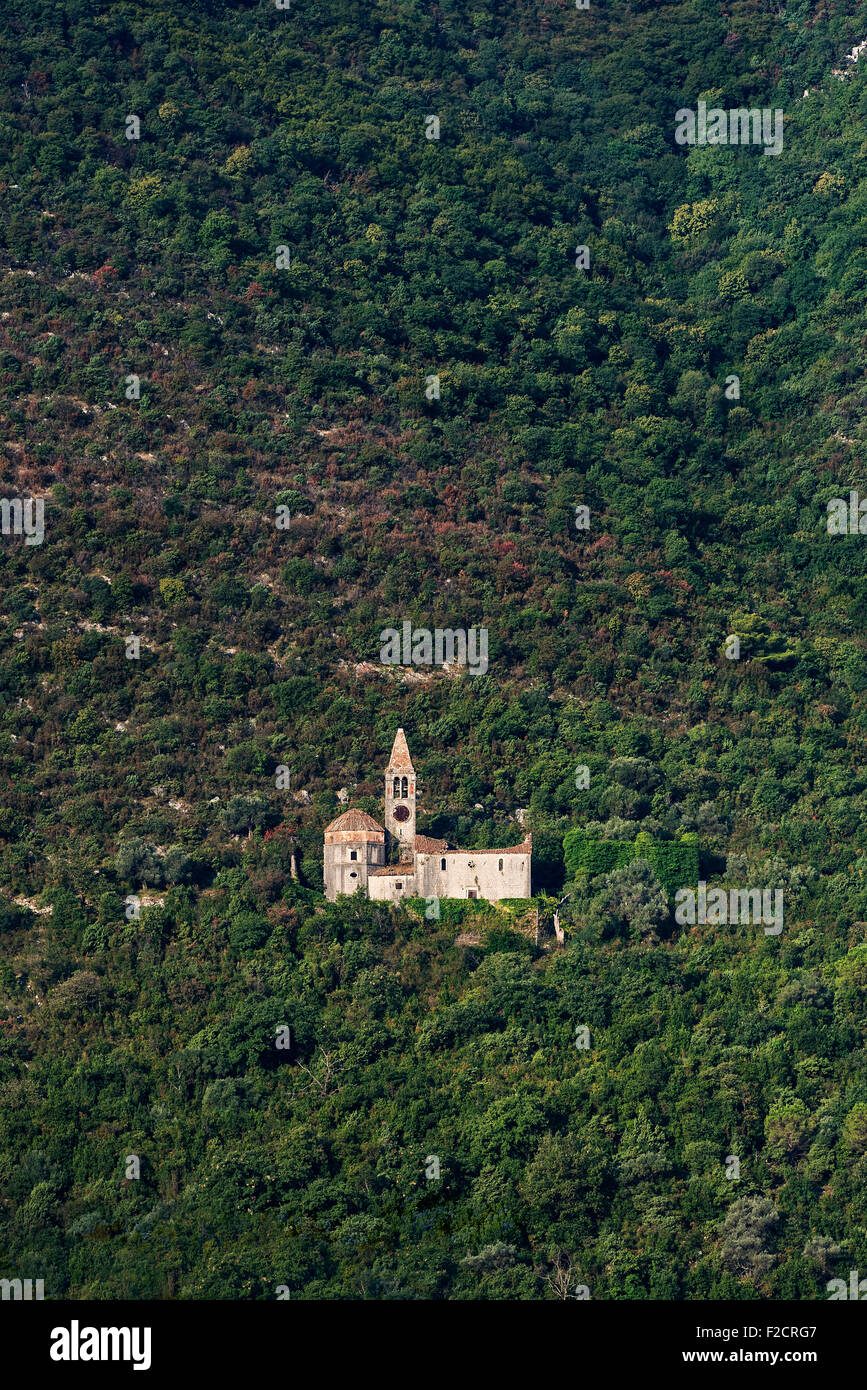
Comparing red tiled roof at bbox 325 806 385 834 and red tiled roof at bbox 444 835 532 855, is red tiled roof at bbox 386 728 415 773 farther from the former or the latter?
red tiled roof at bbox 444 835 532 855

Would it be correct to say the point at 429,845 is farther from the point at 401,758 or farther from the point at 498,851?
the point at 401,758

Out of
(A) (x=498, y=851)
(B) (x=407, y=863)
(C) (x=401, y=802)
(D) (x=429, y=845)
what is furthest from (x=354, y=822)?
(A) (x=498, y=851)

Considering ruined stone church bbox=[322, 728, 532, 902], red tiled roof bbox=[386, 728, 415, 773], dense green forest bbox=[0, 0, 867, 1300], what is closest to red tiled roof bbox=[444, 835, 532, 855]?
ruined stone church bbox=[322, 728, 532, 902]

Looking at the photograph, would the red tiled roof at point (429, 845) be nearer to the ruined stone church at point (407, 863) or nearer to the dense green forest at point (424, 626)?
the ruined stone church at point (407, 863)

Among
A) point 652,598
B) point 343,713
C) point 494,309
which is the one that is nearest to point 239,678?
point 343,713

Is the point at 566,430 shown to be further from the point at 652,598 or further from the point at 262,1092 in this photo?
the point at 262,1092

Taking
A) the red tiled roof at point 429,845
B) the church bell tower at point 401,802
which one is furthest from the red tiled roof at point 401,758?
the red tiled roof at point 429,845
